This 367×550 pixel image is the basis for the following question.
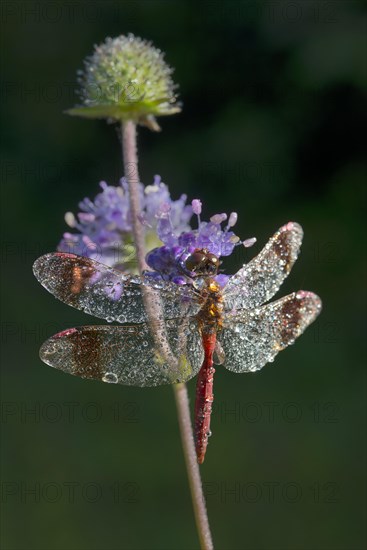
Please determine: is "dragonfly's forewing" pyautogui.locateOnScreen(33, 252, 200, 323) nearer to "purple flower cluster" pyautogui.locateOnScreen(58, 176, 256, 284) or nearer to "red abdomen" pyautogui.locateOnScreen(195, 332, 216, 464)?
"red abdomen" pyautogui.locateOnScreen(195, 332, 216, 464)

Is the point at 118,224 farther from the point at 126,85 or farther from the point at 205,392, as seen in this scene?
the point at 205,392

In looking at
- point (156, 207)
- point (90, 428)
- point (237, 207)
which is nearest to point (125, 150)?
point (156, 207)

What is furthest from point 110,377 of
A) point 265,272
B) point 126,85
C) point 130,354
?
point 126,85

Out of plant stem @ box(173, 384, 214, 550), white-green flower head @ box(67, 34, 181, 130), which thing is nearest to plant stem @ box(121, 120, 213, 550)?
plant stem @ box(173, 384, 214, 550)

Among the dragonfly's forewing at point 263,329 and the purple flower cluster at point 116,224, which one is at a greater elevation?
the purple flower cluster at point 116,224

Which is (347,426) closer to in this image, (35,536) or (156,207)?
(35,536)

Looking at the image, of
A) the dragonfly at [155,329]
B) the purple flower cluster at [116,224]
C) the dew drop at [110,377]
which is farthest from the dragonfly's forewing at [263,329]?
the purple flower cluster at [116,224]

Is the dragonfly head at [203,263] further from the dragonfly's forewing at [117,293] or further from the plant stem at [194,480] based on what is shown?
the plant stem at [194,480]
